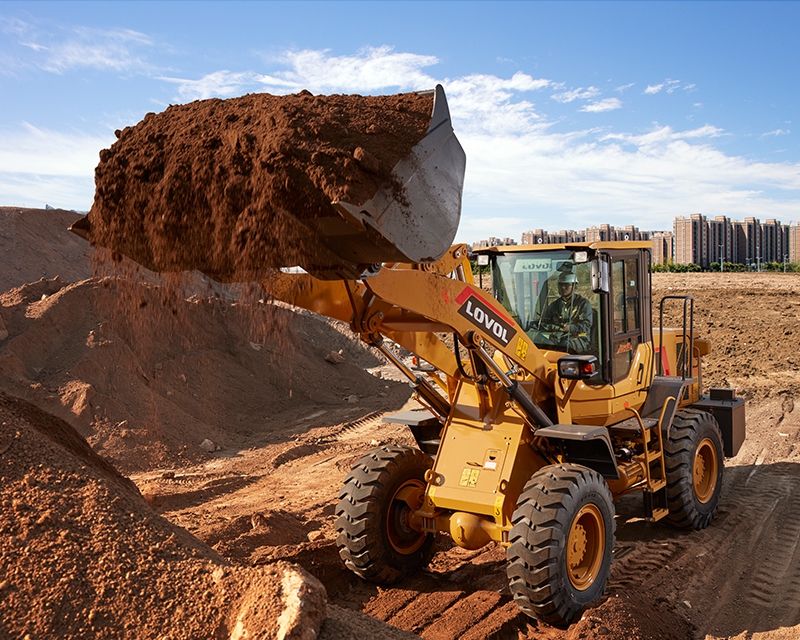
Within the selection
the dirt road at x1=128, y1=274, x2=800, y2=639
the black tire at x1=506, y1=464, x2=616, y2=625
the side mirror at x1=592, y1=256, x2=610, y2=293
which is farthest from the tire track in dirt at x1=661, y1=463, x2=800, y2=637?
the side mirror at x1=592, y1=256, x2=610, y2=293

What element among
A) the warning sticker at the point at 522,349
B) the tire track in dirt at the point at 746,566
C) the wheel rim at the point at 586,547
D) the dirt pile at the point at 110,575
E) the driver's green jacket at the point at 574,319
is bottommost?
the tire track in dirt at the point at 746,566

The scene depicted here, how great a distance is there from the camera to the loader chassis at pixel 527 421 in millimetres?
4688

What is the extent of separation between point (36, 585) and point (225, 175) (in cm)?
235

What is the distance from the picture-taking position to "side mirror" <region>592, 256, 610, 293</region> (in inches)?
211

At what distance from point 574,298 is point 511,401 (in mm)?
1192

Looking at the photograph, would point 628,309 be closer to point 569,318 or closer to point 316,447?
point 569,318

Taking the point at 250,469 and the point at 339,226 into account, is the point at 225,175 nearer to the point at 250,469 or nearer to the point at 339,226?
the point at 339,226

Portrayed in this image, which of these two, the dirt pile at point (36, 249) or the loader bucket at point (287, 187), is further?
the dirt pile at point (36, 249)

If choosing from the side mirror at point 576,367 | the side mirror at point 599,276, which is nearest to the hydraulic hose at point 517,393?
the side mirror at point 576,367

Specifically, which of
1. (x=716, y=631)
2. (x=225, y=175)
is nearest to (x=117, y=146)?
(x=225, y=175)

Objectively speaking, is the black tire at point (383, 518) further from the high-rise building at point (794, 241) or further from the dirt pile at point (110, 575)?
the high-rise building at point (794, 241)

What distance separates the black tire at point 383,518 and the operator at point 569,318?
163 centimetres

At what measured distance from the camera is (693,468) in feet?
22.1

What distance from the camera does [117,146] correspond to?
4246mm
